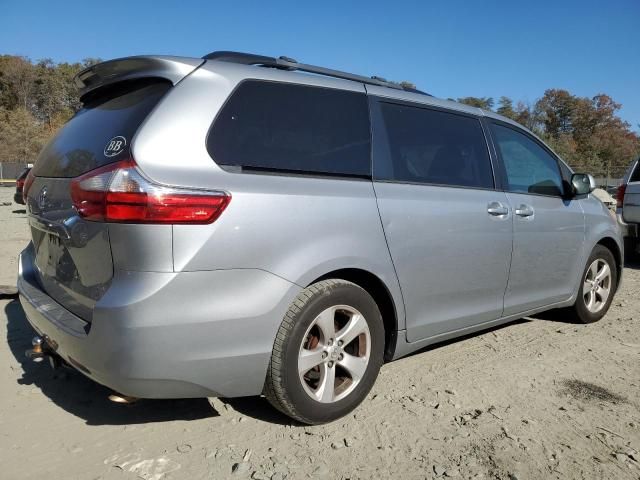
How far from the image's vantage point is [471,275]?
3.33 metres

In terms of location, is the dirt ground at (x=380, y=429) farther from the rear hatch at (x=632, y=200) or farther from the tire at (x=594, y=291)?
the rear hatch at (x=632, y=200)

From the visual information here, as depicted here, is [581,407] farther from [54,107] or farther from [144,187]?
[54,107]

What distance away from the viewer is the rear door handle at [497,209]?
11.4ft

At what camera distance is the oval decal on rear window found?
225 centimetres

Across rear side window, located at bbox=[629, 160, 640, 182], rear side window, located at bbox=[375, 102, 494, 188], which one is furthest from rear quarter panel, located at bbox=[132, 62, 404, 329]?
rear side window, located at bbox=[629, 160, 640, 182]

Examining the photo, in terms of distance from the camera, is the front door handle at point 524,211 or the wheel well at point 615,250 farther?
the wheel well at point 615,250

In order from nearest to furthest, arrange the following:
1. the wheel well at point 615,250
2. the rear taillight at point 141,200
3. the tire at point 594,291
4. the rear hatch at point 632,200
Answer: the rear taillight at point 141,200, the tire at point 594,291, the wheel well at point 615,250, the rear hatch at point 632,200

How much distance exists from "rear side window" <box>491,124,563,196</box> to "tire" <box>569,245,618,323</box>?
801 mm

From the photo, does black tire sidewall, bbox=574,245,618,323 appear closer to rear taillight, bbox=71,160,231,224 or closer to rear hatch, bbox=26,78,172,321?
rear taillight, bbox=71,160,231,224

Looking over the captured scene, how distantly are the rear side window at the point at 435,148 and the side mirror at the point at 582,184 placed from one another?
3.51 ft

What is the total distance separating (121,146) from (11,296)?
3604mm

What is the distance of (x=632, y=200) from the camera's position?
7.60 meters

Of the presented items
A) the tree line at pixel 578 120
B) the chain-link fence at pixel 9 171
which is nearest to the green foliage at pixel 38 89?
the chain-link fence at pixel 9 171

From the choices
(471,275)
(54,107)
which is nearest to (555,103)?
(54,107)
